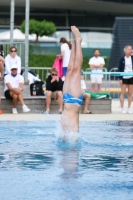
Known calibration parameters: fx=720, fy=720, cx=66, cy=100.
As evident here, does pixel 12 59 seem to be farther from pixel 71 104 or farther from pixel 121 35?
pixel 121 35

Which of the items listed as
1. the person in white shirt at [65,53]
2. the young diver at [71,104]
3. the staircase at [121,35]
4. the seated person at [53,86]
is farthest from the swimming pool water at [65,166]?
the staircase at [121,35]

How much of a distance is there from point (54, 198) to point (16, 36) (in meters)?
37.8

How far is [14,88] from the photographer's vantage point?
1736 cm

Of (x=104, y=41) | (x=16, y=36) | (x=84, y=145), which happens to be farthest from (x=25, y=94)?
(x=104, y=41)

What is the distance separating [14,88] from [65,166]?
10295 mm

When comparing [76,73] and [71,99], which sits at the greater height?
[76,73]

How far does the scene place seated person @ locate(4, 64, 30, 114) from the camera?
17.3 meters

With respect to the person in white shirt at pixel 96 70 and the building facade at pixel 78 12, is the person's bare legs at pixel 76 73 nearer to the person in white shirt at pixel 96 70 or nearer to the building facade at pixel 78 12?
the person in white shirt at pixel 96 70

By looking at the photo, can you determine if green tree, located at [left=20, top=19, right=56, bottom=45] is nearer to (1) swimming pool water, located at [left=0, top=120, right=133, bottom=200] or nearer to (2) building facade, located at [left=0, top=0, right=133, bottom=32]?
(2) building facade, located at [left=0, top=0, right=133, bottom=32]

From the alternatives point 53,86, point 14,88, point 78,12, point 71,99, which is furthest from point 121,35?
point 78,12

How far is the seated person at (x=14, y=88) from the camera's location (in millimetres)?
17328

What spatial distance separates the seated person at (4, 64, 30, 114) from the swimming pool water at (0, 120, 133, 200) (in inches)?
216

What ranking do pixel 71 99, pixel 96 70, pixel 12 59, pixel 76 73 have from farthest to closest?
pixel 96 70
pixel 12 59
pixel 76 73
pixel 71 99

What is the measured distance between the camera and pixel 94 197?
5480mm
